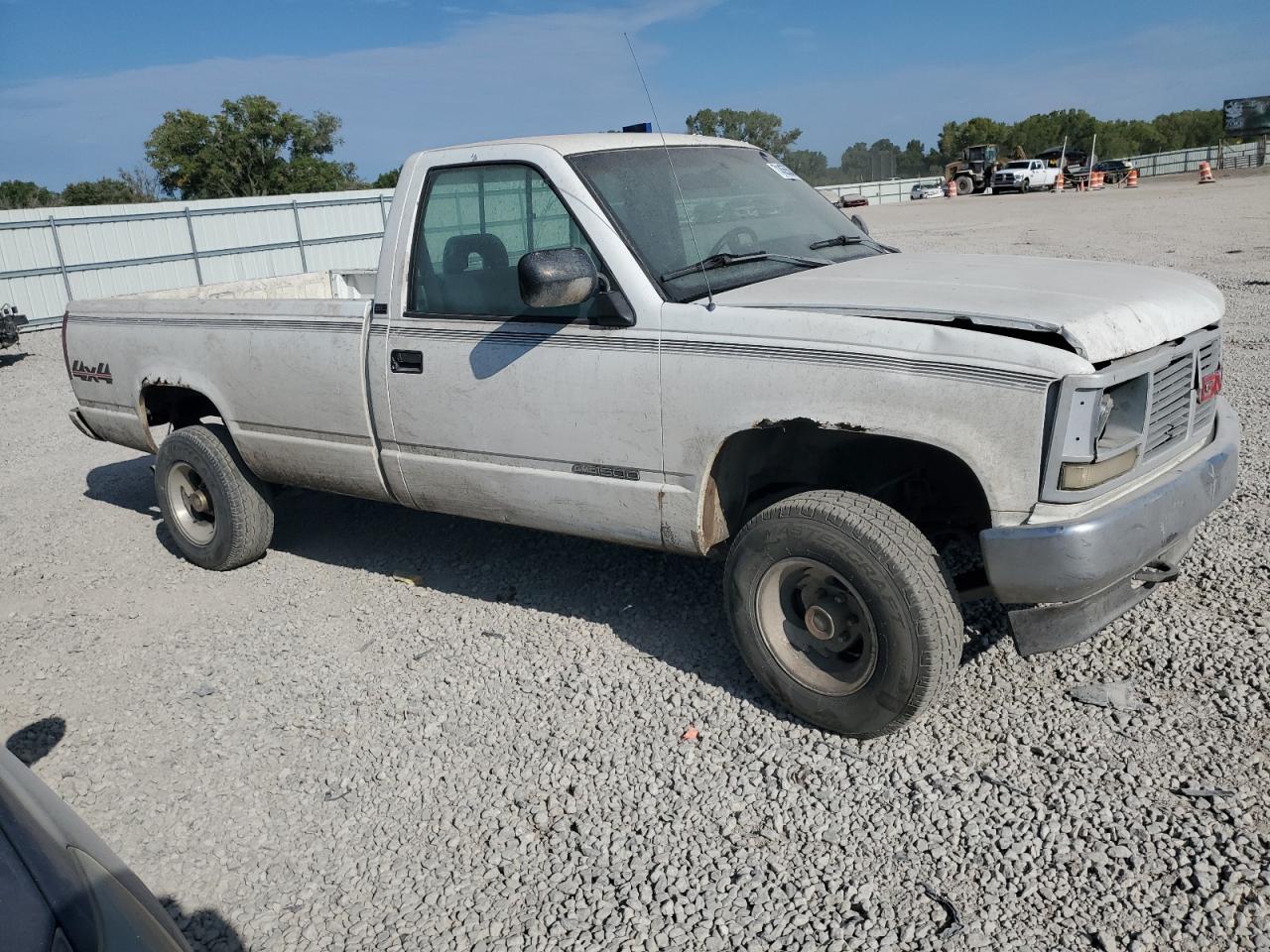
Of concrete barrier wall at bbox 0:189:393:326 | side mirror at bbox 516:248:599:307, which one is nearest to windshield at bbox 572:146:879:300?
side mirror at bbox 516:248:599:307

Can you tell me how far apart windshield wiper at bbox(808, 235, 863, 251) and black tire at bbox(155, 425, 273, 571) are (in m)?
3.23

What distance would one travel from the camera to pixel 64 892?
177 centimetres

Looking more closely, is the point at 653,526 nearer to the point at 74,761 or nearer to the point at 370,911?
the point at 370,911

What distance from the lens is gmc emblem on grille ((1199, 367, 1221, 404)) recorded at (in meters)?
3.51

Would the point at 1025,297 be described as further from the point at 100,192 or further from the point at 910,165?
the point at 910,165

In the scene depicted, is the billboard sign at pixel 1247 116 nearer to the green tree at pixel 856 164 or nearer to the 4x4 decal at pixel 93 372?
the green tree at pixel 856 164

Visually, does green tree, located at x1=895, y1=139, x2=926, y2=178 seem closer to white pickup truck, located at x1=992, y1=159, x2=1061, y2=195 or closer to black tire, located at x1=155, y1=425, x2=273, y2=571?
white pickup truck, located at x1=992, y1=159, x2=1061, y2=195

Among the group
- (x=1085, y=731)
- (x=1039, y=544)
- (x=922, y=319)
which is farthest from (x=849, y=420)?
(x=1085, y=731)

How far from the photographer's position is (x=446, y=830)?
326cm

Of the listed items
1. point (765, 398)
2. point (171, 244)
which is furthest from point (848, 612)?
point (171, 244)

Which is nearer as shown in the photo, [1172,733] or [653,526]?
[1172,733]

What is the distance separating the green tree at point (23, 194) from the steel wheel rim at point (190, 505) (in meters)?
52.8

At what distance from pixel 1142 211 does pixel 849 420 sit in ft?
87.4

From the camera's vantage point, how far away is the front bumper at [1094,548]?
298 centimetres
